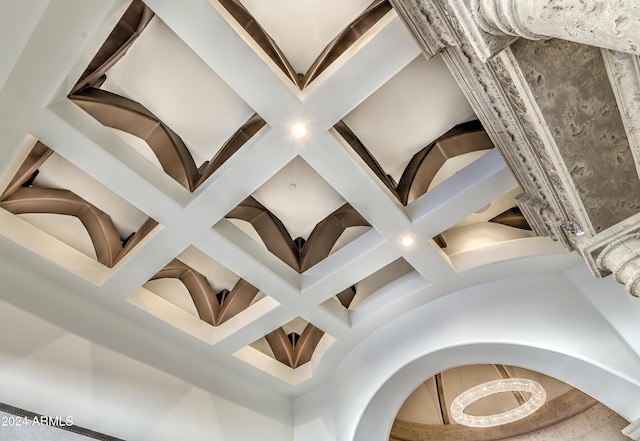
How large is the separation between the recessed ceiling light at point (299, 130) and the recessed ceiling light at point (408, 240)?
1720 mm

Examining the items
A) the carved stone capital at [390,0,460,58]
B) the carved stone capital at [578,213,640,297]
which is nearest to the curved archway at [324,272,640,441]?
the carved stone capital at [578,213,640,297]

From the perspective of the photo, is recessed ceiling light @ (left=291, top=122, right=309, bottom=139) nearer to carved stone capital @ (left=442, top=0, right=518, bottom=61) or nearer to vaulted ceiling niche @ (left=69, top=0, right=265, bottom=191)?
vaulted ceiling niche @ (left=69, top=0, right=265, bottom=191)

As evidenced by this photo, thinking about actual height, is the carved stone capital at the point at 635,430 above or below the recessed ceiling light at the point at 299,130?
below

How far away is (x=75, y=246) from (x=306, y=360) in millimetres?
3710

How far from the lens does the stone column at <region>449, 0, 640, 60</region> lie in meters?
1.55

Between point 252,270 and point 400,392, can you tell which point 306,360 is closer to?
point 400,392

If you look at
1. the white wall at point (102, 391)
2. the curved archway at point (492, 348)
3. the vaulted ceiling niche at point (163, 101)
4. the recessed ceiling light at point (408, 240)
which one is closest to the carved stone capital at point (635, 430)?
the curved archway at point (492, 348)

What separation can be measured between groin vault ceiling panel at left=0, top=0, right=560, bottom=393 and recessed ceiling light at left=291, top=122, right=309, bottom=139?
0.02 m

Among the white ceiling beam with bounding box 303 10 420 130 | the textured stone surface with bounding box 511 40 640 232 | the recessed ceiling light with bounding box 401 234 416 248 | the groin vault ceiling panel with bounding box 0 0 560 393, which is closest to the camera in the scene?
the textured stone surface with bounding box 511 40 640 232

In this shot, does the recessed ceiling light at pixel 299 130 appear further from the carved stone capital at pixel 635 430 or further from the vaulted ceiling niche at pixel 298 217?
the carved stone capital at pixel 635 430

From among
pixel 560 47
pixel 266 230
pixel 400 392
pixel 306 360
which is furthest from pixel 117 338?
pixel 560 47

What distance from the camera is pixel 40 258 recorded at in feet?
14.8

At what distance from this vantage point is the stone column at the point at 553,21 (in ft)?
5.09

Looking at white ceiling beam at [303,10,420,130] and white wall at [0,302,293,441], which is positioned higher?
white ceiling beam at [303,10,420,130]
